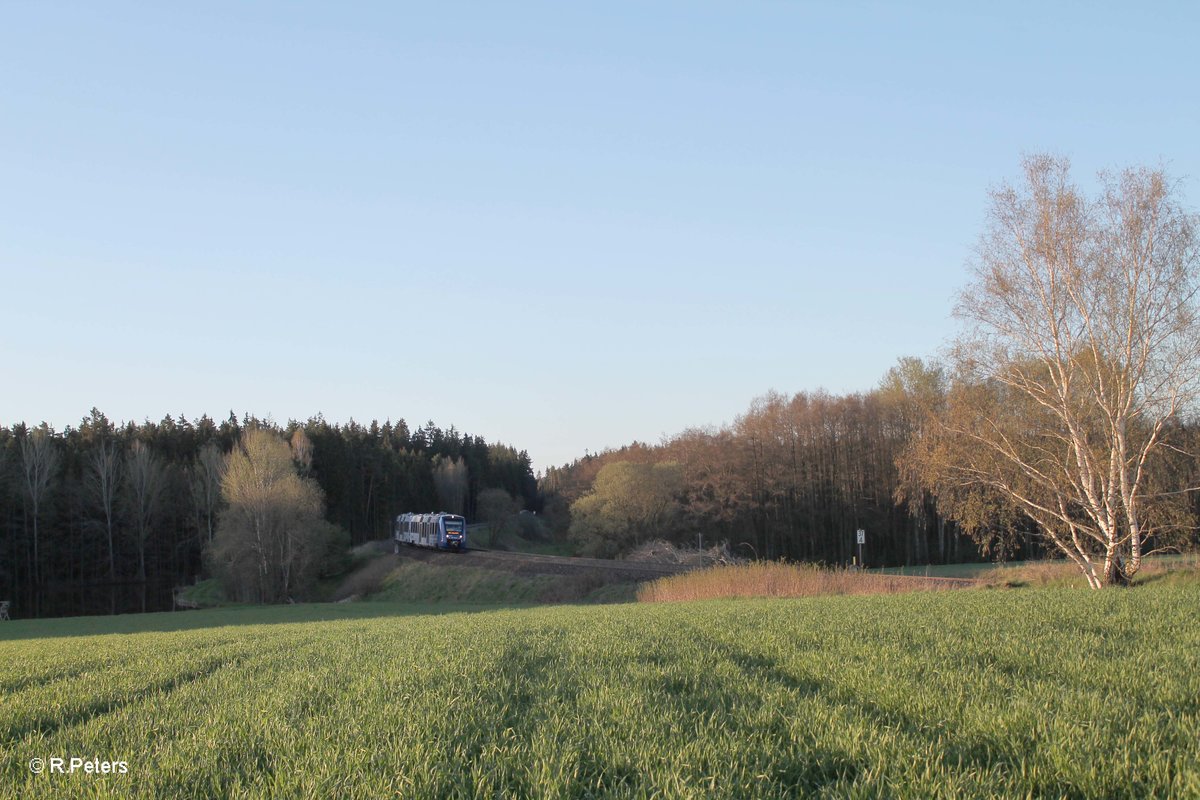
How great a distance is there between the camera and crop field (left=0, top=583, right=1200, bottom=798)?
4508 mm

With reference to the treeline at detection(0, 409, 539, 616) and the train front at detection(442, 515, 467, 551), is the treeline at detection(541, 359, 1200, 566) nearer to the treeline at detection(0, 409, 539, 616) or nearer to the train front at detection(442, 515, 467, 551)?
the train front at detection(442, 515, 467, 551)

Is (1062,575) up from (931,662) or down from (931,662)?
down

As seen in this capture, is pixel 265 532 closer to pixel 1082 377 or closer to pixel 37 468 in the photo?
pixel 37 468

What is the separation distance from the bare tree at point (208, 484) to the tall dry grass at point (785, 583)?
6231 centimetres

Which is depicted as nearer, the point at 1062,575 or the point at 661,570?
the point at 1062,575

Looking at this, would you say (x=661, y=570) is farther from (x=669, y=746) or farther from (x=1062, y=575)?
(x=669, y=746)

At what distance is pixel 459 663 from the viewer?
904 cm

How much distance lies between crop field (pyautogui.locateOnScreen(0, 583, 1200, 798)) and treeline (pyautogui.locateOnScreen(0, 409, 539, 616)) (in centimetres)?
6704

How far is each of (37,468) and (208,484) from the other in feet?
52.7

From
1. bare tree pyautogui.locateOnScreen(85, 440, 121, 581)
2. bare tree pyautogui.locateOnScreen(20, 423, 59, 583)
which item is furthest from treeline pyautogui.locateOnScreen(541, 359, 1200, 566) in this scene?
bare tree pyautogui.locateOnScreen(20, 423, 59, 583)

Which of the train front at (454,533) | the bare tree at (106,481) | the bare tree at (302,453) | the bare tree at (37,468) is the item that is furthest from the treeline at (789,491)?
the bare tree at (37,468)

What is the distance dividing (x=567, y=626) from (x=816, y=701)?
9.68 m

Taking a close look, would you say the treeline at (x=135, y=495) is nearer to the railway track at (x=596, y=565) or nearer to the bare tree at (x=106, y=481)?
the bare tree at (x=106, y=481)

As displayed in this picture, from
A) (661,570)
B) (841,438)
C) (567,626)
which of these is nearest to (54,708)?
(567,626)
